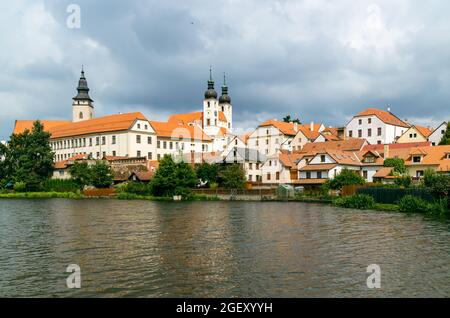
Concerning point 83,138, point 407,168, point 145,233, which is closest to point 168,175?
point 407,168

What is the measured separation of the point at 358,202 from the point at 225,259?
35.1 metres

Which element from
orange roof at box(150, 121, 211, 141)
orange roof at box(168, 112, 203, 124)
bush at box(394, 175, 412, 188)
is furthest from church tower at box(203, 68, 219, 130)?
bush at box(394, 175, 412, 188)

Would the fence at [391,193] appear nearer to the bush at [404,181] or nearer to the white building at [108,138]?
the bush at [404,181]

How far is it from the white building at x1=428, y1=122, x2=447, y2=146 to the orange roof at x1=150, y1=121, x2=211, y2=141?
208 ft

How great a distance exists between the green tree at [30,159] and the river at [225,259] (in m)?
64.3

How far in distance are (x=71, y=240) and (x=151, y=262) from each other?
8648 mm

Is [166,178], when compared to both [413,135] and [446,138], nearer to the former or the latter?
[446,138]

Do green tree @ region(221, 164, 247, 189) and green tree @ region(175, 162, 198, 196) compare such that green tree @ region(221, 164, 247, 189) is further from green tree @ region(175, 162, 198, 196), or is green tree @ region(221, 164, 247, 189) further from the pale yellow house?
the pale yellow house

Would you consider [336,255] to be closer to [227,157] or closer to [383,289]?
[383,289]

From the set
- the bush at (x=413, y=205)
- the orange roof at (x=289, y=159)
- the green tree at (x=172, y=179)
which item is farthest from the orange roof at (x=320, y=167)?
the bush at (x=413, y=205)

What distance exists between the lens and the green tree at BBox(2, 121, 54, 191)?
9319cm

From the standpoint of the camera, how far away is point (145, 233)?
2914 cm

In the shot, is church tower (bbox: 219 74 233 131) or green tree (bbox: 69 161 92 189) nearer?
green tree (bbox: 69 161 92 189)

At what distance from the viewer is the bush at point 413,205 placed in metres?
44.7
